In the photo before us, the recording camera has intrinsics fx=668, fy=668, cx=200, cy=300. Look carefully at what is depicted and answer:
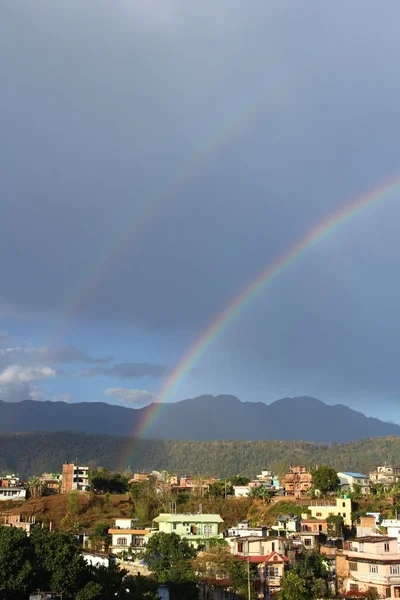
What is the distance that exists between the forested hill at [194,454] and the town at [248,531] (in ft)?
133

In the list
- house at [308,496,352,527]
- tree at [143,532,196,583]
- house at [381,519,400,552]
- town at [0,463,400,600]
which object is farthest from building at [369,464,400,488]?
tree at [143,532,196,583]

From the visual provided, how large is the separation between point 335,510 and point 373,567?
887 inches

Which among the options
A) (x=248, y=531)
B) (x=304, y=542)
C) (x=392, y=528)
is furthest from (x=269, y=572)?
(x=392, y=528)

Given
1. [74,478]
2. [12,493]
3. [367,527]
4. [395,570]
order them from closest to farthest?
[395,570] → [367,527] → [12,493] → [74,478]

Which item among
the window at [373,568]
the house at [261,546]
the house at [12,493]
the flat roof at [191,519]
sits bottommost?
the window at [373,568]

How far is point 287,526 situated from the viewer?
53719 mm

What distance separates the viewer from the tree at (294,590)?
34.1 m

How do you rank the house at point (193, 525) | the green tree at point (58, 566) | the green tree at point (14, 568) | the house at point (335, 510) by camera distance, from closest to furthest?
the green tree at point (14, 568) → the green tree at point (58, 566) → the house at point (193, 525) → the house at point (335, 510)

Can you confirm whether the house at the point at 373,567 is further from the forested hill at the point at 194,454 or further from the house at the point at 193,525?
the forested hill at the point at 194,454

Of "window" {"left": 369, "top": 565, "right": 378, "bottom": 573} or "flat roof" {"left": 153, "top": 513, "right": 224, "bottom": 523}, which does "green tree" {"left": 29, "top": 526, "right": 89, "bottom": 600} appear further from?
"flat roof" {"left": 153, "top": 513, "right": 224, "bottom": 523}

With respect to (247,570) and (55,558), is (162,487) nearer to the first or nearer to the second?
(247,570)

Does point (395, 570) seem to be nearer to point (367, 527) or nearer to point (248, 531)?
point (248, 531)

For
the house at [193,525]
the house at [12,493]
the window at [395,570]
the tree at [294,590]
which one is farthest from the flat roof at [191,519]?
the house at [12,493]

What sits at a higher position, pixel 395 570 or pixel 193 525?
pixel 193 525
